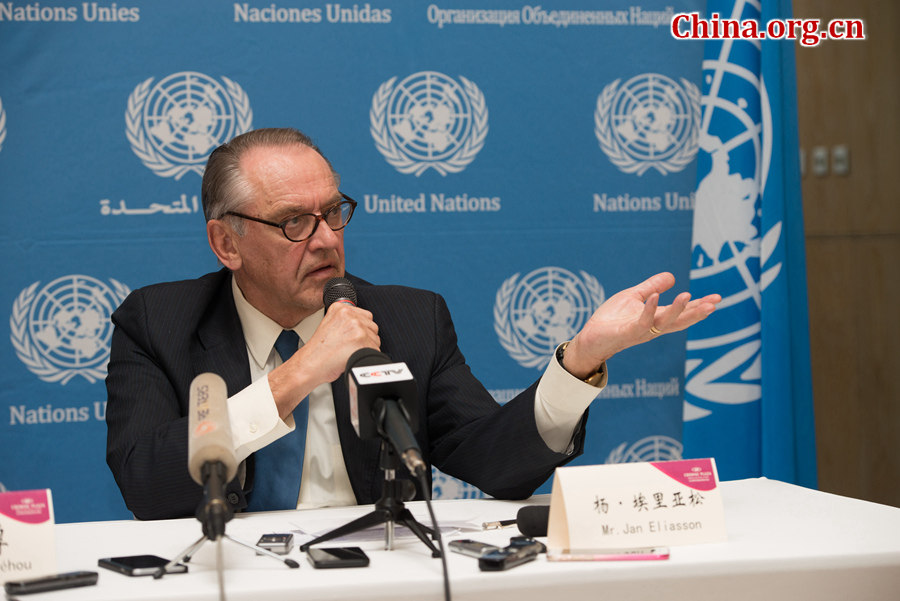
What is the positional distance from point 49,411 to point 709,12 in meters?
2.74

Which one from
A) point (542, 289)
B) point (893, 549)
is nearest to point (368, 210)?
point (542, 289)

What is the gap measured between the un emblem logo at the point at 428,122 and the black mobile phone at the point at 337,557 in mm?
2018

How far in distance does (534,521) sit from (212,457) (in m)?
0.51

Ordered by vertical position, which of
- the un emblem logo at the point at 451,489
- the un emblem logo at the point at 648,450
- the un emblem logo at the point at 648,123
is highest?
the un emblem logo at the point at 648,123

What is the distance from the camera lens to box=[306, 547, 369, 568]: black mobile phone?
3.55ft

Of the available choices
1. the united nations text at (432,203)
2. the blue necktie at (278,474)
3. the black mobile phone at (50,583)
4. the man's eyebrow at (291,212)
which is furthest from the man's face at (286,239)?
the black mobile phone at (50,583)

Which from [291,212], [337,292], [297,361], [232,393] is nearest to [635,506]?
[297,361]

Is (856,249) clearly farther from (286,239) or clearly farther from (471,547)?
(471,547)

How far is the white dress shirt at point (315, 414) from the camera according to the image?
159 cm

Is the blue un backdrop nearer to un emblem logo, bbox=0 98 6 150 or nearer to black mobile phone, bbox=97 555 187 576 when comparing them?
un emblem logo, bbox=0 98 6 150

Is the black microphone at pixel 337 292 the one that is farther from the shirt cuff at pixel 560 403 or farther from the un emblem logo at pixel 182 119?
the un emblem logo at pixel 182 119

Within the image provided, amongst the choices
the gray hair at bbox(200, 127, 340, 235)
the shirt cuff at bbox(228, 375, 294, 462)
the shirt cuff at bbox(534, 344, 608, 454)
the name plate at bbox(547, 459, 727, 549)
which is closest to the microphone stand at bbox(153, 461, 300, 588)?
the name plate at bbox(547, 459, 727, 549)

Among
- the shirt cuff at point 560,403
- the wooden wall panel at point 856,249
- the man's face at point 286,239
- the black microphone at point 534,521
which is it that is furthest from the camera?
the wooden wall panel at point 856,249

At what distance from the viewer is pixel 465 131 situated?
3031 mm
